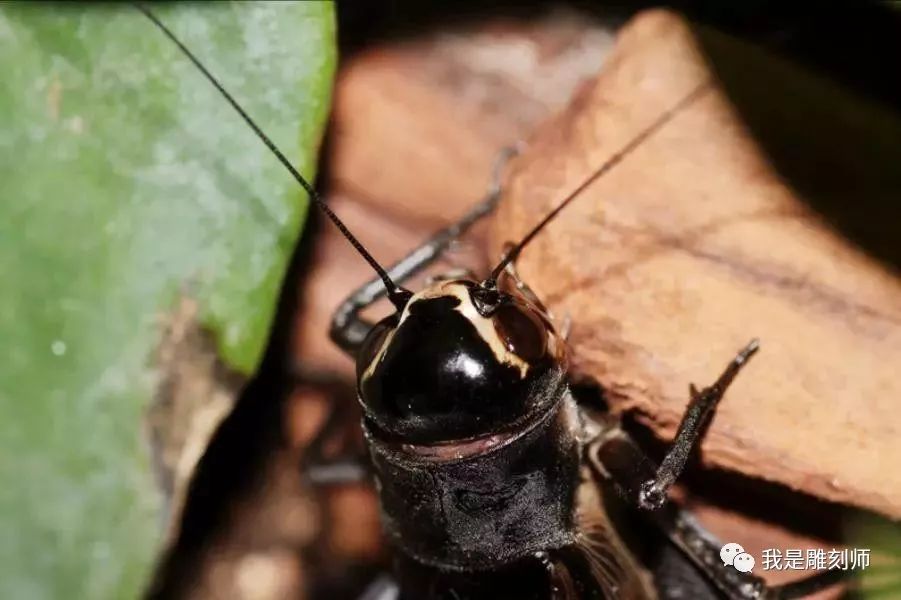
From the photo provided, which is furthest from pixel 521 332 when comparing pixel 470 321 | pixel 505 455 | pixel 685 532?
pixel 685 532

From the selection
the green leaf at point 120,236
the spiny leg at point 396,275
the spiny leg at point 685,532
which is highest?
the green leaf at point 120,236

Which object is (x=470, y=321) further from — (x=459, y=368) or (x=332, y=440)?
(x=332, y=440)

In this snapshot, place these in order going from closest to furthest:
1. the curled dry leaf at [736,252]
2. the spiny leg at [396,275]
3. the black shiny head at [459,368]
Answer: the black shiny head at [459,368], the curled dry leaf at [736,252], the spiny leg at [396,275]

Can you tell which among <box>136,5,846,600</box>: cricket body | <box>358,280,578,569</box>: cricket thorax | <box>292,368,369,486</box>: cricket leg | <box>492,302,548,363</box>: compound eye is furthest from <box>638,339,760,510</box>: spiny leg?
<box>292,368,369,486</box>: cricket leg

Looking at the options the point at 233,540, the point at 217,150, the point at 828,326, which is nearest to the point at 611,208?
the point at 828,326

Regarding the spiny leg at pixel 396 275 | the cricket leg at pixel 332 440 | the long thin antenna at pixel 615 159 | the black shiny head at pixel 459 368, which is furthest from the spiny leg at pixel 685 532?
the cricket leg at pixel 332 440

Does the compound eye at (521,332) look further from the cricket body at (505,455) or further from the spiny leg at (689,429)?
the spiny leg at (689,429)

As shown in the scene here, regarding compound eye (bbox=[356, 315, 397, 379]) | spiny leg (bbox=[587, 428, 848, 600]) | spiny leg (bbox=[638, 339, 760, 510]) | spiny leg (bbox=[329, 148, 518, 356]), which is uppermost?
compound eye (bbox=[356, 315, 397, 379])

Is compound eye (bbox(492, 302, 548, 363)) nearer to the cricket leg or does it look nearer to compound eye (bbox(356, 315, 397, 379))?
compound eye (bbox(356, 315, 397, 379))

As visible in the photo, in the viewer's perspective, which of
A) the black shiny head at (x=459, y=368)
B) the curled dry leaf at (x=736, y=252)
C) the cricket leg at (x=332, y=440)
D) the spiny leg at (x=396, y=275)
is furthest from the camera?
the cricket leg at (x=332, y=440)

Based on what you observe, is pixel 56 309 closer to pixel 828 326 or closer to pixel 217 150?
pixel 217 150
